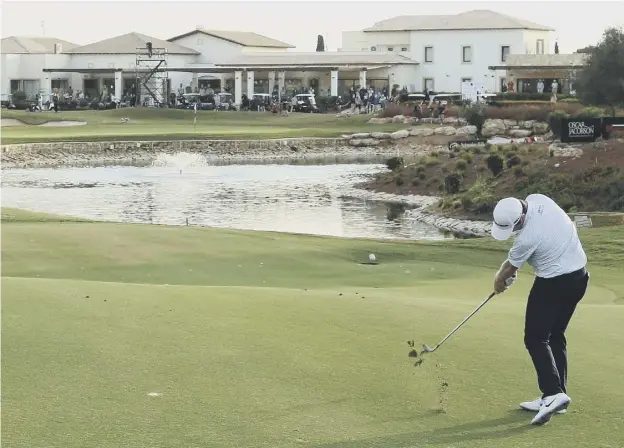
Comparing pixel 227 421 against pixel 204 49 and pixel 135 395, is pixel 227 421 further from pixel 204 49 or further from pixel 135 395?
pixel 204 49

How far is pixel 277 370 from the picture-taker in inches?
369

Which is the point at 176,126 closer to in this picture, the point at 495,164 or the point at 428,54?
the point at 428,54

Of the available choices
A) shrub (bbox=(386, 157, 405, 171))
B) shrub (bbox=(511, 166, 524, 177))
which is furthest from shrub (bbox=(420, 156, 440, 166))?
shrub (bbox=(511, 166, 524, 177))

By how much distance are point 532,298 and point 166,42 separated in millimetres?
99324

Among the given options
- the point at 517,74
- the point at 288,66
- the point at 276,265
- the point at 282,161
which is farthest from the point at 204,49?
the point at 276,265

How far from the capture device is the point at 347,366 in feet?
31.6

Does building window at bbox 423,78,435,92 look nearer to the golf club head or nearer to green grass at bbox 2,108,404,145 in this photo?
green grass at bbox 2,108,404,145

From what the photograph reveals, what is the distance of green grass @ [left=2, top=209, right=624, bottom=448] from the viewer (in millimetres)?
7902

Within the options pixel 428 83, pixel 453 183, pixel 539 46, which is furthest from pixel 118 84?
pixel 453 183

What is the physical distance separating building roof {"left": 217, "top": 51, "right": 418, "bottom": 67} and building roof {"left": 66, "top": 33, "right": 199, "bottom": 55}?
4358 millimetres

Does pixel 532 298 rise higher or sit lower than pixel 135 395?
higher

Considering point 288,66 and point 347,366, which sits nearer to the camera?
point 347,366

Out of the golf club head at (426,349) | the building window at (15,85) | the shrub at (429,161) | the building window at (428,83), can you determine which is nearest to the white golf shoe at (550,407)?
the golf club head at (426,349)

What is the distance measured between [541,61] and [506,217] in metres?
86.8
